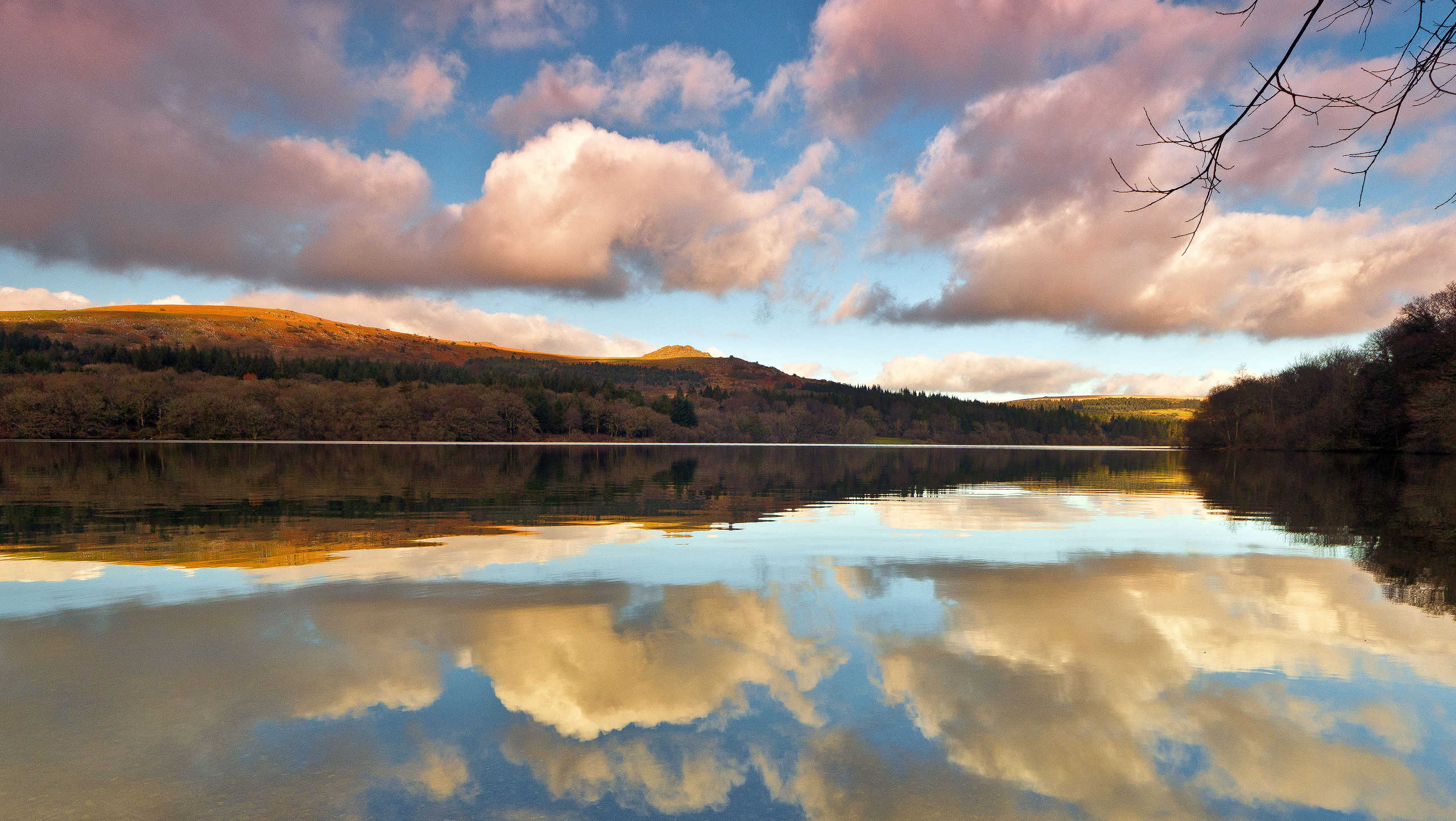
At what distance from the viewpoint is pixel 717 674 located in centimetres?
732

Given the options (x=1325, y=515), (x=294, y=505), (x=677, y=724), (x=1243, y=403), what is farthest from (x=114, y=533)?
(x=1243, y=403)

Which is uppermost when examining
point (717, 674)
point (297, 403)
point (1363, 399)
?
point (1363, 399)

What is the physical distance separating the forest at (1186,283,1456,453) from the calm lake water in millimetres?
61791

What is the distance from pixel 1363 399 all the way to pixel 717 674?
99465 mm

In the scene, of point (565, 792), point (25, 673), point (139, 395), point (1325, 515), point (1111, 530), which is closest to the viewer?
point (565, 792)

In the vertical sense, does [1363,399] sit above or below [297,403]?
above

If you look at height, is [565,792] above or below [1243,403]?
below

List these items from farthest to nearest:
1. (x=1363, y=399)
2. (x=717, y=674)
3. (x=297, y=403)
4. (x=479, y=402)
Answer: (x=479, y=402)
(x=297, y=403)
(x=1363, y=399)
(x=717, y=674)

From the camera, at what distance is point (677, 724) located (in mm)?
6152

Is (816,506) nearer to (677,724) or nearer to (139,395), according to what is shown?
(677,724)

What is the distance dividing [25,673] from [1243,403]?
13252 cm

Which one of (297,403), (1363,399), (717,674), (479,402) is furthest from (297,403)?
(1363,399)

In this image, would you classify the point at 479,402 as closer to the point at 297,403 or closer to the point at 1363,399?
the point at 297,403

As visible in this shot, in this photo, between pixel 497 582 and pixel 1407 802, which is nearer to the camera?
pixel 1407 802
